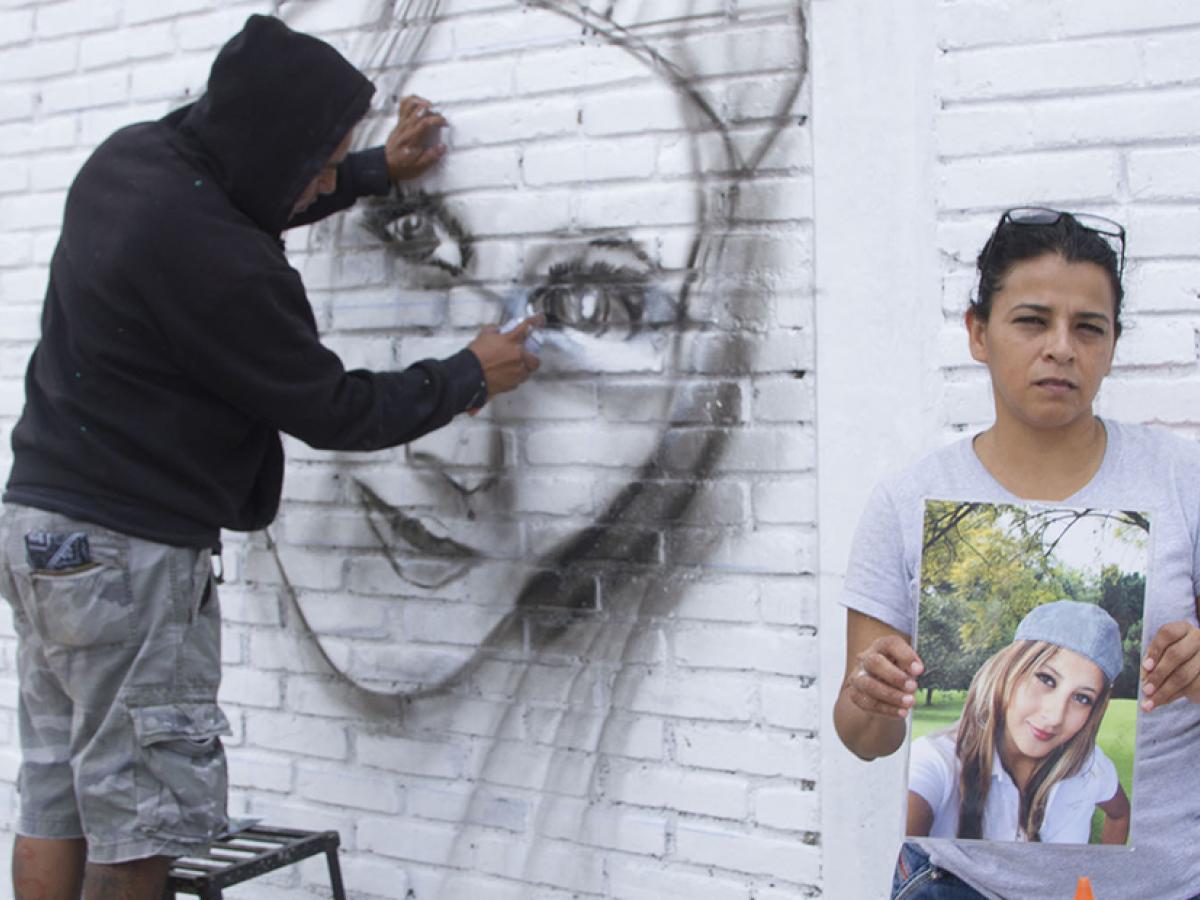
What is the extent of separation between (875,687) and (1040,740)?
0.65 feet

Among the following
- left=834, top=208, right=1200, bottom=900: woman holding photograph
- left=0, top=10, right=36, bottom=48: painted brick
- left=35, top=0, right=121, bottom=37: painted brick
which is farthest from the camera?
left=0, top=10, right=36, bottom=48: painted brick

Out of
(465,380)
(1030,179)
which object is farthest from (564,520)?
(1030,179)

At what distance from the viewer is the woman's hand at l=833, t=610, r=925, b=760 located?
1551 mm

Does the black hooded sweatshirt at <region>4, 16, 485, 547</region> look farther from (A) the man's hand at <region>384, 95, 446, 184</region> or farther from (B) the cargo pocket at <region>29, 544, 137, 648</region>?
(A) the man's hand at <region>384, 95, 446, 184</region>

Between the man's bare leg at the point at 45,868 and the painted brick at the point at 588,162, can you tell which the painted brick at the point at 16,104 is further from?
the man's bare leg at the point at 45,868

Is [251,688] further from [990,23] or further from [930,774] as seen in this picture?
[990,23]

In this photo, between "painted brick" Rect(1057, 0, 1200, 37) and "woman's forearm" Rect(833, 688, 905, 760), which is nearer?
"woman's forearm" Rect(833, 688, 905, 760)

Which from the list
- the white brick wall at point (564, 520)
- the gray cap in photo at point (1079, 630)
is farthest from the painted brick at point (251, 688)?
the gray cap in photo at point (1079, 630)

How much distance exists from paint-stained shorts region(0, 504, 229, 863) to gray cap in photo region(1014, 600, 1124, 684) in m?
1.39

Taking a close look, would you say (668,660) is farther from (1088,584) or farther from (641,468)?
(1088,584)

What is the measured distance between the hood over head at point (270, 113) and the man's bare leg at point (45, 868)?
1.20 meters

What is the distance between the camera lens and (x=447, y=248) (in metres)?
2.76

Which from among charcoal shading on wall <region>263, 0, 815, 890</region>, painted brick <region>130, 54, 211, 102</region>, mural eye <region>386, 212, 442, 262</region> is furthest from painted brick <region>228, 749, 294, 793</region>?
painted brick <region>130, 54, 211, 102</region>

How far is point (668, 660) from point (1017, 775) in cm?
108
